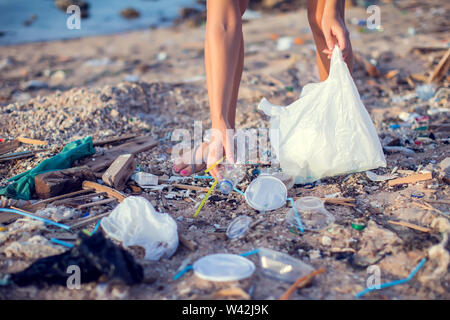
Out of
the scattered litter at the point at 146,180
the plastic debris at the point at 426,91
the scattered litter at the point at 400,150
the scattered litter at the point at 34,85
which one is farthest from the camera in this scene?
the scattered litter at the point at 34,85

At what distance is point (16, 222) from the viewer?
1796 mm

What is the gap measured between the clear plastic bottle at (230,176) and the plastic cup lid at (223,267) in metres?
0.60

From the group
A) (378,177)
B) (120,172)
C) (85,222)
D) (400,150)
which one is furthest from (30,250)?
(400,150)

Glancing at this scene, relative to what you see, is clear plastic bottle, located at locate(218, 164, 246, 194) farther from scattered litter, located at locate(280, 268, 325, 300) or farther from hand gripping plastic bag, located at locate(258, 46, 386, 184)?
scattered litter, located at locate(280, 268, 325, 300)

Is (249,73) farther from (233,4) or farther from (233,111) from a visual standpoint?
(233,4)

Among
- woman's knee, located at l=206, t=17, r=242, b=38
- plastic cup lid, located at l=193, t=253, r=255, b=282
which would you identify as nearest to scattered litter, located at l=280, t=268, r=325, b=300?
plastic cup lid, located at l=193, t=253, r=255, b=282

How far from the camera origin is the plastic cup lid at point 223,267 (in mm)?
1423

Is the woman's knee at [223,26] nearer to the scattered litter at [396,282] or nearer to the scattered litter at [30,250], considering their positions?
the scattered litter at [30,250]

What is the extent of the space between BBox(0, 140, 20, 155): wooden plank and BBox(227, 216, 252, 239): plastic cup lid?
1.82m

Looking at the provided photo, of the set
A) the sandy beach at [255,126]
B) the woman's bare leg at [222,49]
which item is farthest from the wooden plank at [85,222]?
the woman's bare leg at [222,49]

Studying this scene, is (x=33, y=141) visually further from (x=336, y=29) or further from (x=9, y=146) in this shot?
(x=336, y=29)

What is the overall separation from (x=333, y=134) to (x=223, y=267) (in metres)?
1.04

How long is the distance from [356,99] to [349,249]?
881 millimetres

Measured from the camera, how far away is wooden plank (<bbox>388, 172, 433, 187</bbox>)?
6.67ft
